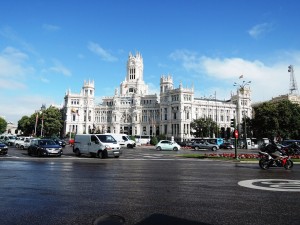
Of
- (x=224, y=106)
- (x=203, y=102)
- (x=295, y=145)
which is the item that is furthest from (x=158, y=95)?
(x=295, y=145)

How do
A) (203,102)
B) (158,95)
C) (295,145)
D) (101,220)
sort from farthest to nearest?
1. (158,95)
2. (203,102)
3. (295,145)
4. (101,220)

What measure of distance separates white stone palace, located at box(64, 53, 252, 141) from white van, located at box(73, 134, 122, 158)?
263 feet

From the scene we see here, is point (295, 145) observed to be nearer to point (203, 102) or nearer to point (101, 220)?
point (101, 220)

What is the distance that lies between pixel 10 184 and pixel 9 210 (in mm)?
4152

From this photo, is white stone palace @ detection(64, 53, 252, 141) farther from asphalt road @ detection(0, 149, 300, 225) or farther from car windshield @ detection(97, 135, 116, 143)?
asphalt road @ detection(0, 149, 300, 225)

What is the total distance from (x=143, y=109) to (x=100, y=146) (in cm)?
10222

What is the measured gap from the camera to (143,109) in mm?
127625

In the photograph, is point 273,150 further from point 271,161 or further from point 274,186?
point 274,186

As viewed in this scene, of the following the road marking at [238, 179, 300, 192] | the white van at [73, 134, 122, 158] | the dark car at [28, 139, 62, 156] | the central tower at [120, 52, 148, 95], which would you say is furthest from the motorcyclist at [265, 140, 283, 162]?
the central tower at [120, 52, 148, 95]

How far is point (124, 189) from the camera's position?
9609mm

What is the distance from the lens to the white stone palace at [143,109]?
11200cm

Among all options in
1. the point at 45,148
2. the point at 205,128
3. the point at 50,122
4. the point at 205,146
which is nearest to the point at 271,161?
the point at 45,148

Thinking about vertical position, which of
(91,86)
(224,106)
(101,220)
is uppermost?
(91,86)

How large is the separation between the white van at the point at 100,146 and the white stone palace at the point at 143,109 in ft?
263
